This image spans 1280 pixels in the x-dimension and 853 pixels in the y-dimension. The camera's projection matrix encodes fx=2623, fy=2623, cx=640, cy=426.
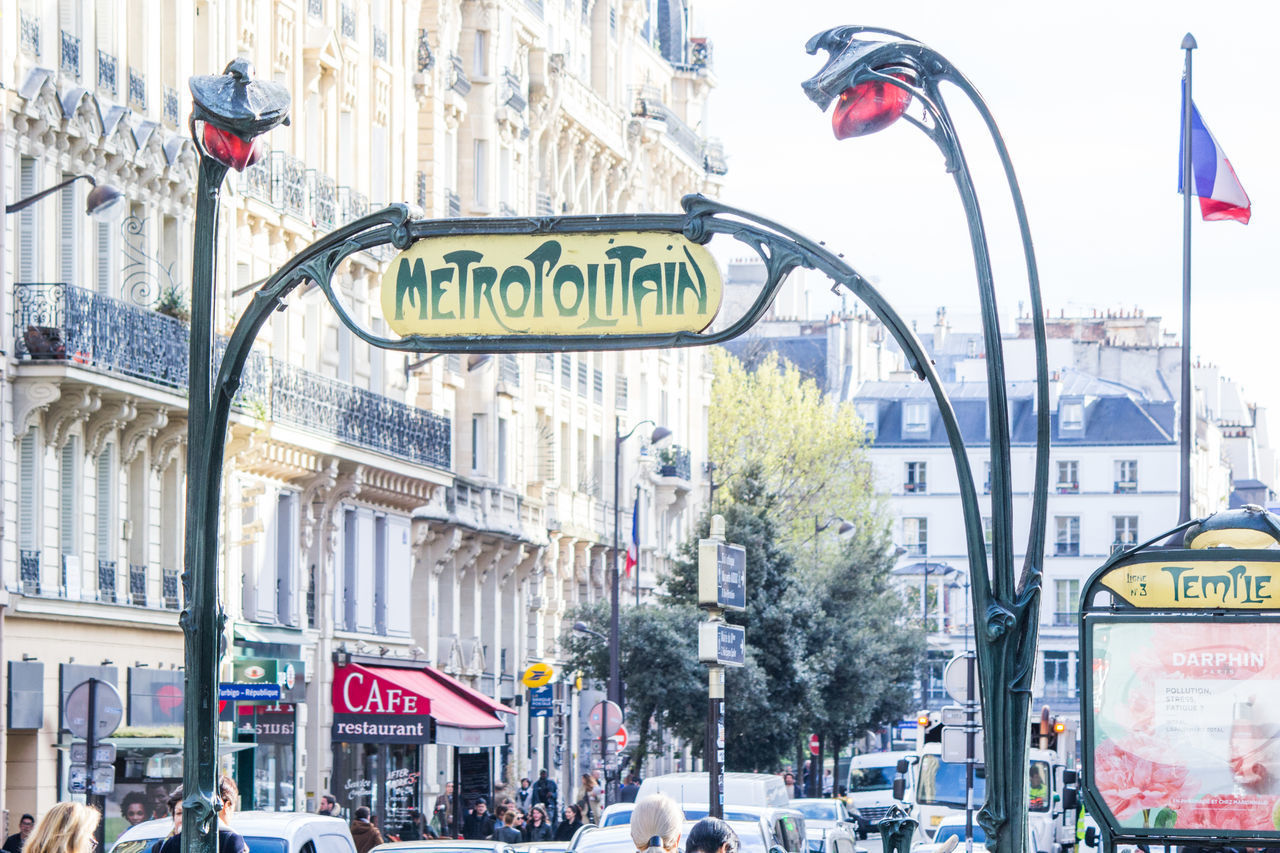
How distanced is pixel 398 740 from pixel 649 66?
34.6 m

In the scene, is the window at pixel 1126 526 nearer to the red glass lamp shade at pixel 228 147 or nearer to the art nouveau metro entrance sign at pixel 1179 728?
the art nouveau metro entrance sign at pixel 1179 728

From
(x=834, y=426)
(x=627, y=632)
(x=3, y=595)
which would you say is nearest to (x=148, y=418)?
(x=3, y=595)

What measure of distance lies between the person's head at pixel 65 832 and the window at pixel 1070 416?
106 metres

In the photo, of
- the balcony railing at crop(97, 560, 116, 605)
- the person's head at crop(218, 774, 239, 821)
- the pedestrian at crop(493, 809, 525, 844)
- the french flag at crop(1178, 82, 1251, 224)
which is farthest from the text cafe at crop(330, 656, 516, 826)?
the person's head at crop(218, 774, 239, 821)

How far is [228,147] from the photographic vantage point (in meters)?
12.6

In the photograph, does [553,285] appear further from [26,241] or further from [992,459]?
[26,241]

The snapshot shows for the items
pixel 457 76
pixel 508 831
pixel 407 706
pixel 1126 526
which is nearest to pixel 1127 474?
pixel 1126 526

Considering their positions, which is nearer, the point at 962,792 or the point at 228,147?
the point at 228,147

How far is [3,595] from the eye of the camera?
30.2m

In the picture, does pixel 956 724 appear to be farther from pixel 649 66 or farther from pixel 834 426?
pixel 834 426

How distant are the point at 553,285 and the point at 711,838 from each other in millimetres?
3219

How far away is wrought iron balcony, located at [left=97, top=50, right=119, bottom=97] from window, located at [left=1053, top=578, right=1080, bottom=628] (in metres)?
81.8

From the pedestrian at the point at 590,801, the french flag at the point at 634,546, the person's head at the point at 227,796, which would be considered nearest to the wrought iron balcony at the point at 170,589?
the pedestrian at the point at 590,801

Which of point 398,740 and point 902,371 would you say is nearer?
point 398,740
